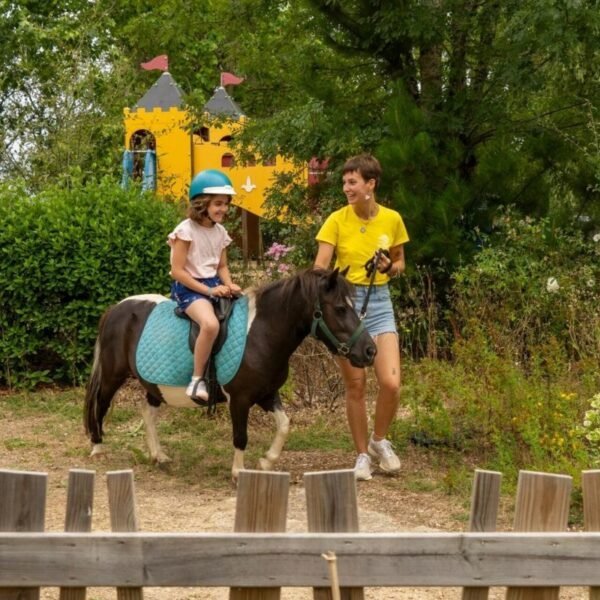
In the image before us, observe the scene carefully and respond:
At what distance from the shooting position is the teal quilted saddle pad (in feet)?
24.3

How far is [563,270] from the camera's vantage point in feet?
36.3

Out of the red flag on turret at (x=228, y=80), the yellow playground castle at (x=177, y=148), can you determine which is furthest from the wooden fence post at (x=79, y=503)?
the red flag on turret at (x=228, y=80)

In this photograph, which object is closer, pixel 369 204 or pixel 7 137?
pixel 369 204

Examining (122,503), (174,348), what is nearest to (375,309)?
(174,348)

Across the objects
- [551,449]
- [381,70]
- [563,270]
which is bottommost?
[551,449]

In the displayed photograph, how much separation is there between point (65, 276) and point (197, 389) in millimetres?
4028

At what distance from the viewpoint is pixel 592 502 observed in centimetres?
361

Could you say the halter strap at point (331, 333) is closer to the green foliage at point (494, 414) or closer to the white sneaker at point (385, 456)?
the white sneaker at point (385, 456)

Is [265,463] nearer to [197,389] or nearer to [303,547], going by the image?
[197,389]

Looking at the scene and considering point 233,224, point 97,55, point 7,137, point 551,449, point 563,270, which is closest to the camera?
point 551,449

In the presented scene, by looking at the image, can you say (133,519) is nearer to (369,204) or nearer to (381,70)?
(369,204)

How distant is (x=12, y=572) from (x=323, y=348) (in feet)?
20.9

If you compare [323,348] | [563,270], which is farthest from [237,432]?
[563,270]

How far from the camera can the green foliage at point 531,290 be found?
9688 mm
